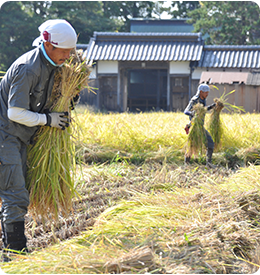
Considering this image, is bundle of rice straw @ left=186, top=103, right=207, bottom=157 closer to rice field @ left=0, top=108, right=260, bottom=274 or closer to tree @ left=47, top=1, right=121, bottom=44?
rice field @ left=0, top=108, right=260, bottom=274

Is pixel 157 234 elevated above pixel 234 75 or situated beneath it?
situated beneath

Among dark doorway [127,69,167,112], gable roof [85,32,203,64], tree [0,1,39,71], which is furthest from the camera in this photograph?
dark doorway [127,69,167,112]

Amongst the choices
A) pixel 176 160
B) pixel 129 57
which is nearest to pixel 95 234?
pixel 176 160

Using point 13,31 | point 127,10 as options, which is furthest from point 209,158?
point 127,10

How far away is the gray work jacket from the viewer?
7.50 ft

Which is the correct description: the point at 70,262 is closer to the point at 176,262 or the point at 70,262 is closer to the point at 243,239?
the point at 176,262

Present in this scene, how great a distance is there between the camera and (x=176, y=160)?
17.6 feet

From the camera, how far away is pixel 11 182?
2334 mm

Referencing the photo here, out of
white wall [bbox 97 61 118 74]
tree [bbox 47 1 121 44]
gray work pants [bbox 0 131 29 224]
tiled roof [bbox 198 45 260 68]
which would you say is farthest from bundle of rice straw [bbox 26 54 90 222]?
tree [bbox 47 1 121 44]

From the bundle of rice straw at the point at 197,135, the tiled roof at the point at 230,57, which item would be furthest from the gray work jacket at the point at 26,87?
the tiled roof at the point at 230,57

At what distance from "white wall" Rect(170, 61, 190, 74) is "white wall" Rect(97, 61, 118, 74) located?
6.88 ft

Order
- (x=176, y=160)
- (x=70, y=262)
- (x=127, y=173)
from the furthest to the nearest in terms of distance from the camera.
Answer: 1. (x=176, y=160)
2. (x=127, y=173)
3. (x=70, y=262)

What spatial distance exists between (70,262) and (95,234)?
0.56 m

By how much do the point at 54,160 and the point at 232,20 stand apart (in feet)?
46.9
